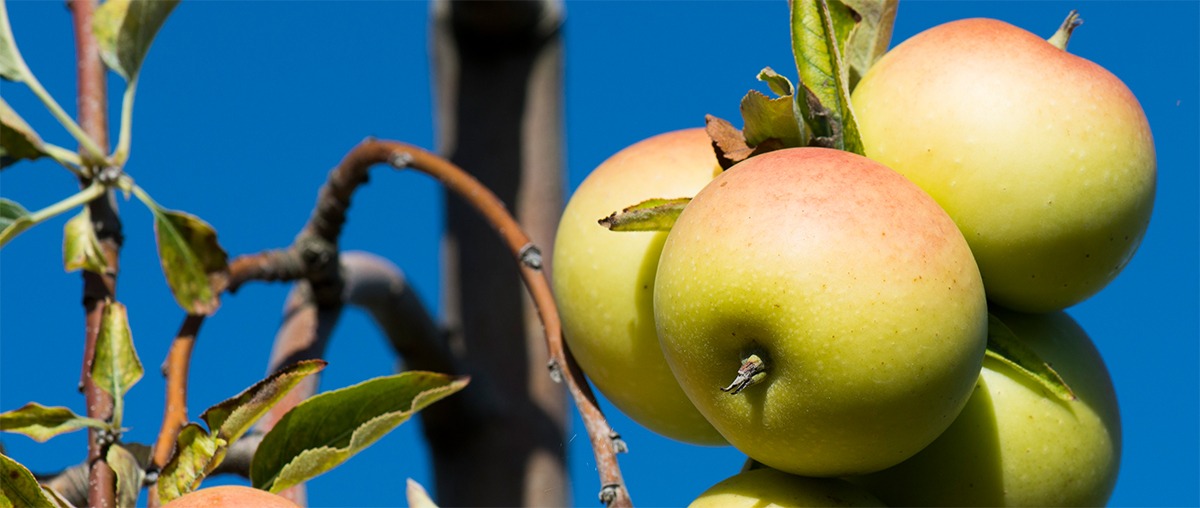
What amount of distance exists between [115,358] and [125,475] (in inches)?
4.4

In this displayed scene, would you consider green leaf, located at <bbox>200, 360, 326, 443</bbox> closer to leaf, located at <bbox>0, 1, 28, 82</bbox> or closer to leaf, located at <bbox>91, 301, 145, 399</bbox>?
leaf, located at <bbox>91, 301, 145, 399</bbox>

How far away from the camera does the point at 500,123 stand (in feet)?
5.03

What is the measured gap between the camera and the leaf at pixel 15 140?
3.27 feet

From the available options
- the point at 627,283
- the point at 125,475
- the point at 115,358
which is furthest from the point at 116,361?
the point at 627,283

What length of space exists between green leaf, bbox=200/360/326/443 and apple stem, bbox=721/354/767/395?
0.25 meters

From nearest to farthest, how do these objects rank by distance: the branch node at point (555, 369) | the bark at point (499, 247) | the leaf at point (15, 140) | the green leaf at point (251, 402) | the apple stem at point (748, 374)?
the apple stem at point (748, 374)
the green leaf at point (251, 402)
the branch node at point (555, 369)
the leaf at point (15, 140)
the bark at point (499, 247)

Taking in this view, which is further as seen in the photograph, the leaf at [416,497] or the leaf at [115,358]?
the leaf at [115,358]

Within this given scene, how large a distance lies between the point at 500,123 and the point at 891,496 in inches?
33.1

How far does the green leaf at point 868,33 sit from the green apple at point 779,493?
0.27 metres

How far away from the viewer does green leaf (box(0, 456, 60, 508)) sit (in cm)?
72

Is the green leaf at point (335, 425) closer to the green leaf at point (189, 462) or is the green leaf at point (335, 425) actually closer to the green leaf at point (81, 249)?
the green leaf at point (189, 462)

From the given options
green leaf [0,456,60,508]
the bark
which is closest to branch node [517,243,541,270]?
green leaf [0,456,60,508]

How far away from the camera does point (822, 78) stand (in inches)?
31.6

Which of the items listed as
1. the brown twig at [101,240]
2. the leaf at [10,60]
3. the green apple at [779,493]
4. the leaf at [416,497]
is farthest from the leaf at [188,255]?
the green apple at [779,493]
